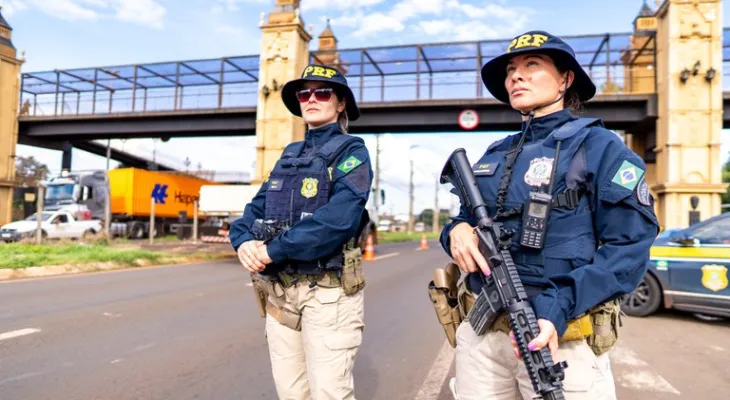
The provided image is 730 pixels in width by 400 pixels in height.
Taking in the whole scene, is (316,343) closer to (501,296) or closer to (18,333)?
(501,296)

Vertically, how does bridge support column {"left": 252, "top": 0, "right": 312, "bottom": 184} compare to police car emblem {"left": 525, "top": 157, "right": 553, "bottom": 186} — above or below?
above

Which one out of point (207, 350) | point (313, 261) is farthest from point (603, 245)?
point (207, 350)

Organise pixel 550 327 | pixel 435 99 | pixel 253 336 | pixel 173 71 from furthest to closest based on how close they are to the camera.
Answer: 1. pixel 173 71
2. pixel 435 99
3. pixel 253 336
4. pixel 550 327

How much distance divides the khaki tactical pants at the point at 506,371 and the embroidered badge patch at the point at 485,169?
56 cm

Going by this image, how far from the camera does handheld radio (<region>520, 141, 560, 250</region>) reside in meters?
1.53

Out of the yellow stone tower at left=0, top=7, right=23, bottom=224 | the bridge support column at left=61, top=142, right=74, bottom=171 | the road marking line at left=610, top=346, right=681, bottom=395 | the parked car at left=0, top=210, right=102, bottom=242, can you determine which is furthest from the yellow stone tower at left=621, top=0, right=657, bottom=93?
the bridge support column at left=61, top=142, right=74, bottom=171

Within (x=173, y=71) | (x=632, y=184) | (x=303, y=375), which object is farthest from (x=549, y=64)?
(x=173, y=71)

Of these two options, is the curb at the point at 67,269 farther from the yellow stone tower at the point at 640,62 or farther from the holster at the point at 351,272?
the yellow stone tower at the point at 640,62

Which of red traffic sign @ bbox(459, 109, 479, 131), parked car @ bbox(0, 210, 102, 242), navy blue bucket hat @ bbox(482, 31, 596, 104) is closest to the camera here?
navy blue bucket hat @ bbox(482, 31, 596, 104)

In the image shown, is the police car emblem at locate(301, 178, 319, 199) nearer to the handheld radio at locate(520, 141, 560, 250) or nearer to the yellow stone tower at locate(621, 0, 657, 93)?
the handheld radio at locate(520, 141, 560, 250)

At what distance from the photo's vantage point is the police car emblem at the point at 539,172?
159 cm

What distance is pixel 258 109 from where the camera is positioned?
21766mm

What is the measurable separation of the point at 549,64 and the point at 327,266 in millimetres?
1201

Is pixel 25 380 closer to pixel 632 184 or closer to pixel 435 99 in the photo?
pixel 632 184
